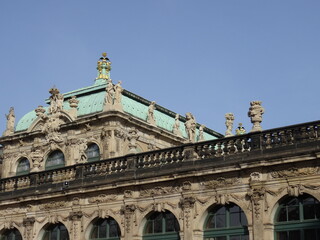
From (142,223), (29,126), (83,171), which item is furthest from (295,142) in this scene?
(29,126)

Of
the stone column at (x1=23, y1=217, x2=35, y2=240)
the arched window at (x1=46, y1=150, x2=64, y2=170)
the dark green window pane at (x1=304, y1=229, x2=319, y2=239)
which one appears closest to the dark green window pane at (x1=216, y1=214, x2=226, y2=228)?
the dark green window pane at (x1=304, y1=229, x2=319, y2=239)

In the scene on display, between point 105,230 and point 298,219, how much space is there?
8885 mm

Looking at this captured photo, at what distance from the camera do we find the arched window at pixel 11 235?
29.4m

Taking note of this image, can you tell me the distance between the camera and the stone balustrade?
21.2 meters

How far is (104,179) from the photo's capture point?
2622 cm

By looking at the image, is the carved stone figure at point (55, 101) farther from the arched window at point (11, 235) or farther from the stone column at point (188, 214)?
the stone column at point (188, 214)

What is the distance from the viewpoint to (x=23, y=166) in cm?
4250

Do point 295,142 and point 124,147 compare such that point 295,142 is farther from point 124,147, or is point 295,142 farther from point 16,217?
point 124,147

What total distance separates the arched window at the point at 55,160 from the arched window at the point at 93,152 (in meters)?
1.92

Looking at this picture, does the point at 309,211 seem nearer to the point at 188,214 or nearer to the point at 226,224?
the point at 226,224

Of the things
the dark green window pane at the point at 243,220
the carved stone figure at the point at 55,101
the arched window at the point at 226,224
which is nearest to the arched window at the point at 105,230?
the arched window at the point at 226,224

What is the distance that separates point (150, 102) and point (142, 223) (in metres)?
18.6

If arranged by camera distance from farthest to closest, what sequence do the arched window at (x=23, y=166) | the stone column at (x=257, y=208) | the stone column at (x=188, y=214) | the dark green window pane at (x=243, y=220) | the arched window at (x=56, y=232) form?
1. the arched window at (x=23, y=166)
2. the arched window at (x=56, y=232)
3. the stone column at (x=188, y=214)
4. the dark green window pane at (x=243, y=220)
5. the stone column at (x=257, y=208)

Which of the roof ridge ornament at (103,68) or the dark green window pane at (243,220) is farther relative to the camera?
the roof ridge ornament at (103,68)
